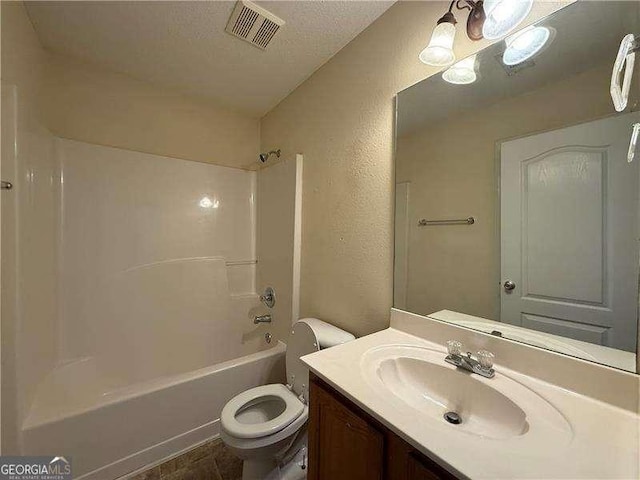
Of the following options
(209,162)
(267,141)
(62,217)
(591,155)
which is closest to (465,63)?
(591,155)

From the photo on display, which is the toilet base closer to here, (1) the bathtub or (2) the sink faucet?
(1) the bathtub

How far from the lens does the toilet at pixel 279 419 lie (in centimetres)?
111

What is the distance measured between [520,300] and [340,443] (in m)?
0.74

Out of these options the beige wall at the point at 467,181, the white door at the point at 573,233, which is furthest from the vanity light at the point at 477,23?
the white door at the point at 573,233

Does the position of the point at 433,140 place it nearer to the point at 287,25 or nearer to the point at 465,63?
the point at 465,63

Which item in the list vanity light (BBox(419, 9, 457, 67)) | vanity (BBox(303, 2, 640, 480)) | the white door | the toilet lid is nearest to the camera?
vanity (BBox(303, 2, 640, 480))

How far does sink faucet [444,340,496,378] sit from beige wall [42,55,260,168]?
2182 mm

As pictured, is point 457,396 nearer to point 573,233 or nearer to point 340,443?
point 340,443

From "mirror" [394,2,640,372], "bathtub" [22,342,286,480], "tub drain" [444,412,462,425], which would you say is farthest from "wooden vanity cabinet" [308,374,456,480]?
"bathtub" [22,342,286,480]

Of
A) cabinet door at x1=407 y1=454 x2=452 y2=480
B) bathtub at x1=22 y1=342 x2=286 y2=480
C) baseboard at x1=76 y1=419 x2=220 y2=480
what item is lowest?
baseboard at x1=76 y1=419 x2=220 y2=480

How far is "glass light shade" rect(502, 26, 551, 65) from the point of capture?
2.60 ft

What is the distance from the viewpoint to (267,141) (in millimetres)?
2279

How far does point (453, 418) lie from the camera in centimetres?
75

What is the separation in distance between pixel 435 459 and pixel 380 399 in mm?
180
